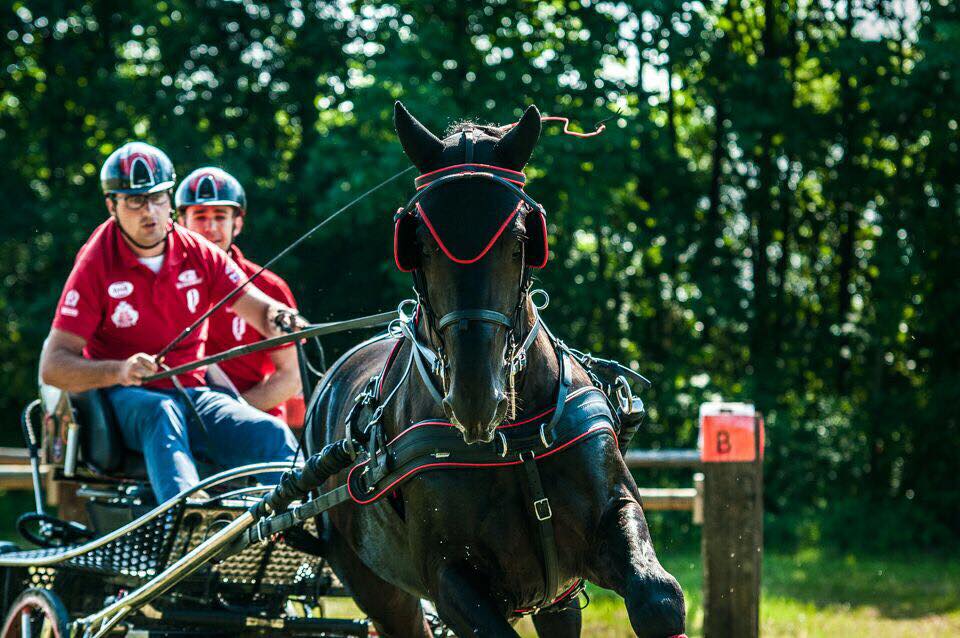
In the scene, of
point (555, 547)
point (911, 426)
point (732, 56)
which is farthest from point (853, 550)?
point (555, 547)

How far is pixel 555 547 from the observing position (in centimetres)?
327

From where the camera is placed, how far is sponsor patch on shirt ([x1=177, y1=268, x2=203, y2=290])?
5133 mm

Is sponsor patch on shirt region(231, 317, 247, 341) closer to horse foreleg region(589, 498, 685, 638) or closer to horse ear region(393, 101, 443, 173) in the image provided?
horse ear region(393, 101, 443, 173)

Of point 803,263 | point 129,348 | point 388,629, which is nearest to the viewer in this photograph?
point 388,629

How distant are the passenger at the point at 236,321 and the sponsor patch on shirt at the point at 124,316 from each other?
1.65 ft

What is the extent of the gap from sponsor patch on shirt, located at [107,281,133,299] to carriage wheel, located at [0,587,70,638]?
4.03 feet

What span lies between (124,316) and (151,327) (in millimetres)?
127

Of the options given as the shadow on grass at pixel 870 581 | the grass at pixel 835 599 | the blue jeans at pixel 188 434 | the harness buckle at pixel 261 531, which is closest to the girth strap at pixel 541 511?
the harness buckle at pixel 261 531

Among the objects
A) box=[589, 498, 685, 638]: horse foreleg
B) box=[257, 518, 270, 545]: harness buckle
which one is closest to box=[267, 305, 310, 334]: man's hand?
box=[257, 518, 270, 545]: harness buckle

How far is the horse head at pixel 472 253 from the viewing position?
9.39 feet

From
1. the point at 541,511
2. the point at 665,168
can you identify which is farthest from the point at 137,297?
the point at 665,168

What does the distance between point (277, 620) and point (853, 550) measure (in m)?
9.52

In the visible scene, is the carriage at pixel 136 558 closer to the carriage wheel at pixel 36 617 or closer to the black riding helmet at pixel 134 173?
the carriage wheel at pixel 36 617

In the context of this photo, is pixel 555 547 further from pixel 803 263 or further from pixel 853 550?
pixel 803 263
